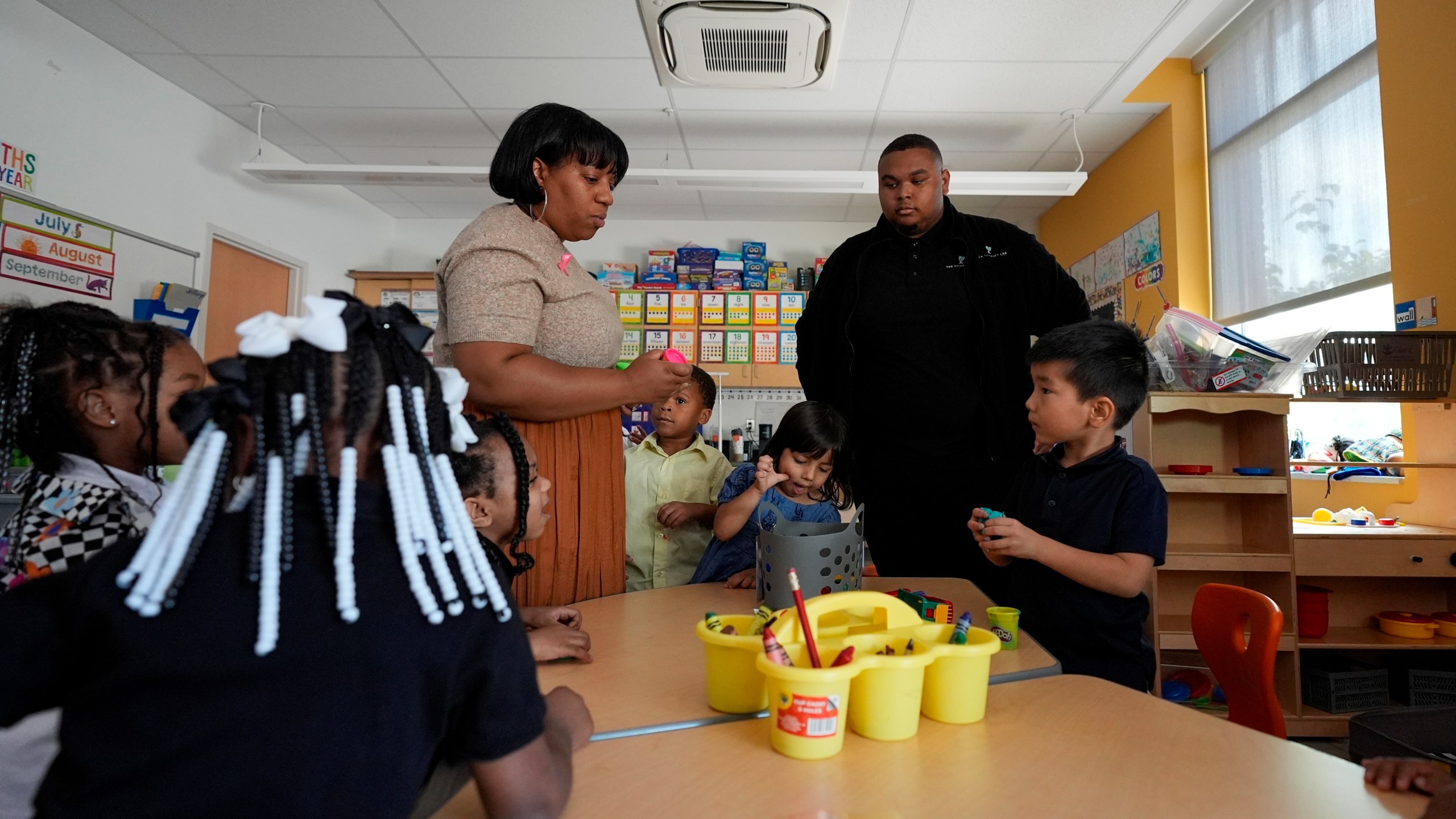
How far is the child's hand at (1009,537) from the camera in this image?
4.25 ft

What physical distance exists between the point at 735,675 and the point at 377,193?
5.34 m

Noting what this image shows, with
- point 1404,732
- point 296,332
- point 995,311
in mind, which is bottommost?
point 1404,732

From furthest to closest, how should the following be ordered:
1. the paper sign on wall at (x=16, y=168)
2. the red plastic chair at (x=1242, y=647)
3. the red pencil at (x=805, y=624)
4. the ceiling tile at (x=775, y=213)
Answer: the ceiling tile at (x=775, y=213)
the paper sign on wall at (x=16, y=168)
the red plastic chair at (x=1242, y=647)
the red pencil at (x=805, y=624)

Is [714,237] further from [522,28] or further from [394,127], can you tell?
[522,28]

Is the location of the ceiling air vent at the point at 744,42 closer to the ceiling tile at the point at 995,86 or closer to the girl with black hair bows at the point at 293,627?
the ceiling tile at the point at 995,86

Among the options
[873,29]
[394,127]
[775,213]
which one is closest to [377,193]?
[394,127]

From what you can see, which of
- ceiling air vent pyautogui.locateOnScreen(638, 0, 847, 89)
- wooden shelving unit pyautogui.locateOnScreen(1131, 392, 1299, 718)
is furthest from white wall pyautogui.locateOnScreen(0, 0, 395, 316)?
wooden shelving unit pyautogui.locateOnScreen(1131, 392, 1299, 718)

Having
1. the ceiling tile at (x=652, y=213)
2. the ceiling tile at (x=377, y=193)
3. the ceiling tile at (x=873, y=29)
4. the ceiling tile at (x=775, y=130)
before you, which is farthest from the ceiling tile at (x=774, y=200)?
the ceiling tile at (x=377, y=193)

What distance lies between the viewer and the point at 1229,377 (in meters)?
2.58

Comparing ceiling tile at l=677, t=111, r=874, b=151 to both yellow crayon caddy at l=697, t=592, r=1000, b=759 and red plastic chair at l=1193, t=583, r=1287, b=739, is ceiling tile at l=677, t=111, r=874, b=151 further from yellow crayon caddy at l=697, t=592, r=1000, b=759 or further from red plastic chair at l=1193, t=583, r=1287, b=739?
yellow crayon caddy at l=697, t=592, r=1000, b=759

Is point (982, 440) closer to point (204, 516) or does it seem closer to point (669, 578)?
point (669, 578)

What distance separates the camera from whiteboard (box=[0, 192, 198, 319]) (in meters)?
3.19

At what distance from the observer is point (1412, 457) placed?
8.50 feet

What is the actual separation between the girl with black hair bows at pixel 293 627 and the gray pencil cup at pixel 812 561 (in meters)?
0.64
